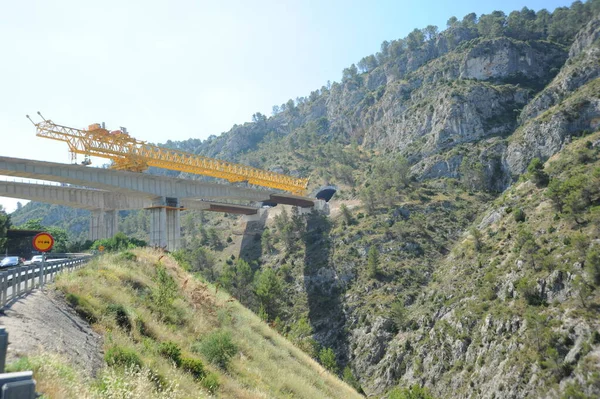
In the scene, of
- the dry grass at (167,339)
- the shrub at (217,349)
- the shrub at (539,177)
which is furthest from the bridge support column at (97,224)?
the shrub at (539,177)

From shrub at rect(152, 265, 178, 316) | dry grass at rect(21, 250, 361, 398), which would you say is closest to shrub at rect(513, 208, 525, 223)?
dry grass at rect(21, 250, 361, 398)

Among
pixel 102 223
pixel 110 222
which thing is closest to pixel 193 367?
pixel 102 223

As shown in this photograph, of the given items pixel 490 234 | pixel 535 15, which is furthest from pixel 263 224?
pixel 535 15

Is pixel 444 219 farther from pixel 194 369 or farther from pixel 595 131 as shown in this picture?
pixel 194 369

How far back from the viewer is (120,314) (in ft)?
54.9

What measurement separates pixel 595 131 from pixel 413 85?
291 feet

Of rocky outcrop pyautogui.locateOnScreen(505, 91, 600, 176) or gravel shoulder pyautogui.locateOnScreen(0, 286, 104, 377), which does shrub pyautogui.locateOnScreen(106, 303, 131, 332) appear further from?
rocky outcrop pyautogui.locateOnScreen(505, 91, 600, 176)

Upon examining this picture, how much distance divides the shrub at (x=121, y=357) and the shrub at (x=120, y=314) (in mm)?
3655

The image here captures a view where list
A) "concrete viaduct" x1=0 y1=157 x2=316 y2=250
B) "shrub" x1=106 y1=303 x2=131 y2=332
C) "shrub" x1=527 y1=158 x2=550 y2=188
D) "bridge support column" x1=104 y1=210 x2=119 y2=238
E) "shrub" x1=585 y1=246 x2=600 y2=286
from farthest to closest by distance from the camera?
"bridge support column" x1=104 y1=210 x2=119 y2=238 < "shrub" x1=527 y1=158 x2=550 y2=188 < "concrete viaduct" x1=0 y1=157 x2=316 y2=250 < "shrub" x1=585 y1=246 x2=600 y2=286 < "shrub" x1=106 y1=303 x2=131 y2=332

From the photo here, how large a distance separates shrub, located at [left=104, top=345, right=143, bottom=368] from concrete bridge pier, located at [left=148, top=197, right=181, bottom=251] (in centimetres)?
4357

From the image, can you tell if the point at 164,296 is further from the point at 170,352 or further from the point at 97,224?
the point at 97,224

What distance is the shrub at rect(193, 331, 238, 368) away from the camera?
674 inches

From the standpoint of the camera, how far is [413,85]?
153 m

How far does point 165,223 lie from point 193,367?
44.4m
